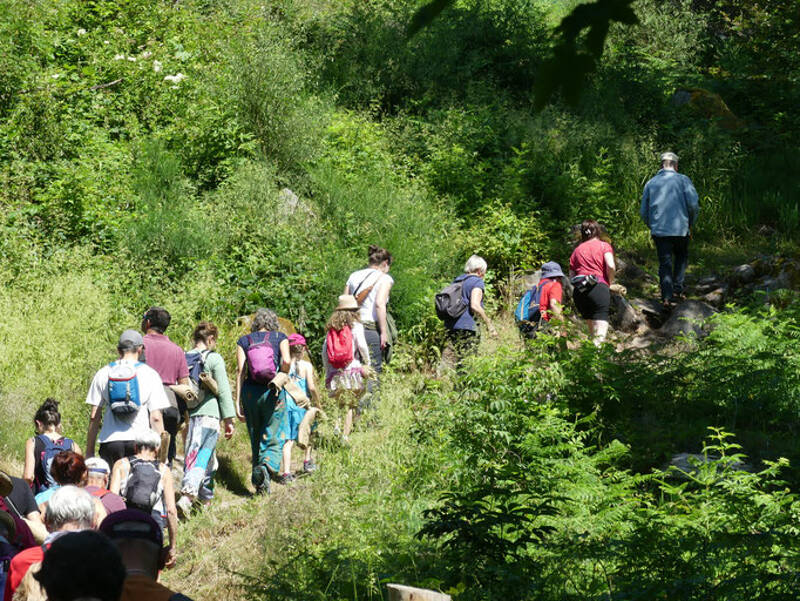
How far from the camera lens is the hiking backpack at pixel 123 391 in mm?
6996

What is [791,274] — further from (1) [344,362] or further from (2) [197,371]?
(2) [197,371]

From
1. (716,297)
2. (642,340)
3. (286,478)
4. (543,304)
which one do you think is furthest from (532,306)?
(716,297)

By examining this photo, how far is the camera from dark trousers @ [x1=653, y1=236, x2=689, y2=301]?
1147 centimetres

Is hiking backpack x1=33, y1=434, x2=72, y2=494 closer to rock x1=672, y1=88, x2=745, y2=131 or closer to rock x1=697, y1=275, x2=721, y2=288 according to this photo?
rock x1=697, y1=275, x2=721, y2=288

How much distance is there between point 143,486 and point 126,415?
103 cm

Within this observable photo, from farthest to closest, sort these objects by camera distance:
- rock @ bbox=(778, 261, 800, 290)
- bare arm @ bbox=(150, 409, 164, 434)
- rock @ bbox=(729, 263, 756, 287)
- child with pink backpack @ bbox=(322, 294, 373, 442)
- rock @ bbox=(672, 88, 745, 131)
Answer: rock @ bbox=(672, 88, 745, 131) → rock @ bbox=(729, 263, 756, 287) → rock @ bbox=(778, 261, 800, 290) → child with pink backpack @ bbox=(322, 294, 373, 442) → bare arm @ bbox=(150, 409, 164, 434)

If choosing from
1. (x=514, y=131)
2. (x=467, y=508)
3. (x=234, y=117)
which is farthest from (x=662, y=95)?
(x=467, y=508)

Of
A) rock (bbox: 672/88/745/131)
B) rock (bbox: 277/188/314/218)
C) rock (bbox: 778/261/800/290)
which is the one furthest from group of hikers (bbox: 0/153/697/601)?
rock (bbox: 672/88/745/131)

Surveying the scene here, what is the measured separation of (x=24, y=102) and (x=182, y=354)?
25.5 ft

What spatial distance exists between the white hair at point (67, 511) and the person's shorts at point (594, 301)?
21.4ft

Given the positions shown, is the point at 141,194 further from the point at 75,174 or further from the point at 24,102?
the point at 24,102

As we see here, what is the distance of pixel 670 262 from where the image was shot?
11.8m

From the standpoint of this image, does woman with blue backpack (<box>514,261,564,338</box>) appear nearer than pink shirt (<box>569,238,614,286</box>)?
Yes

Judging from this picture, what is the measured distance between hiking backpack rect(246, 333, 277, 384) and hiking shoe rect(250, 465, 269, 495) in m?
0.79
